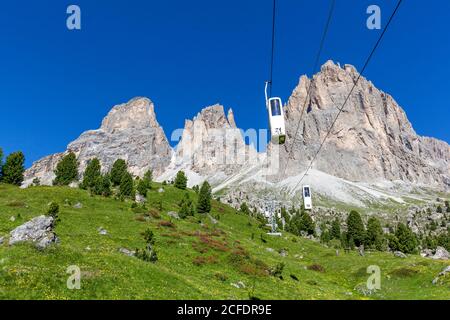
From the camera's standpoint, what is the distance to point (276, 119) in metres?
24.6

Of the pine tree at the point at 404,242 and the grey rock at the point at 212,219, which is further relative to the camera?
the pine tree at the point at 404,242

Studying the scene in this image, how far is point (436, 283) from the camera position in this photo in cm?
4266

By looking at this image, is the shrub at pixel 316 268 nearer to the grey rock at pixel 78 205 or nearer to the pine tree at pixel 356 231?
the grey rock at pixel 78 205

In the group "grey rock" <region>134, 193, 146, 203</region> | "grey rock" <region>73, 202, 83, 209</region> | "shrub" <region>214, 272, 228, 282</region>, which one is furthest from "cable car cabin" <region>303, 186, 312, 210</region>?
"grey rock" <region>134, 193, 146, 203</region>

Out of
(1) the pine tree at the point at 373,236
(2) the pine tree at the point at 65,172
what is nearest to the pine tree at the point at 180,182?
(2) the pine tree at the point at 65,172

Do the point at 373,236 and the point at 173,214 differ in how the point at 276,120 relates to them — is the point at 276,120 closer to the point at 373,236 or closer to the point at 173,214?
the point at 173,214

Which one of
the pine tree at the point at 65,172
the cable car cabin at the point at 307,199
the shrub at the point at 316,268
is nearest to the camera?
the shrub at the point at 316,268

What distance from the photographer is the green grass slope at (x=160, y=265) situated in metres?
23.0

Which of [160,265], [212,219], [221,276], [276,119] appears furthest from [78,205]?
[276,119]

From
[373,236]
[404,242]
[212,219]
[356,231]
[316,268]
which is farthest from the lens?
[356,231]

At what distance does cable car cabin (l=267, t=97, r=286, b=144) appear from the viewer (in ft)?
80.0

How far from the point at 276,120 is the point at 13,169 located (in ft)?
333

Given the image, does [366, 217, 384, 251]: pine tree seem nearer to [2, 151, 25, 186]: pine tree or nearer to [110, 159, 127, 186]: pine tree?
[110, 159, 127, 186]: pine tree
